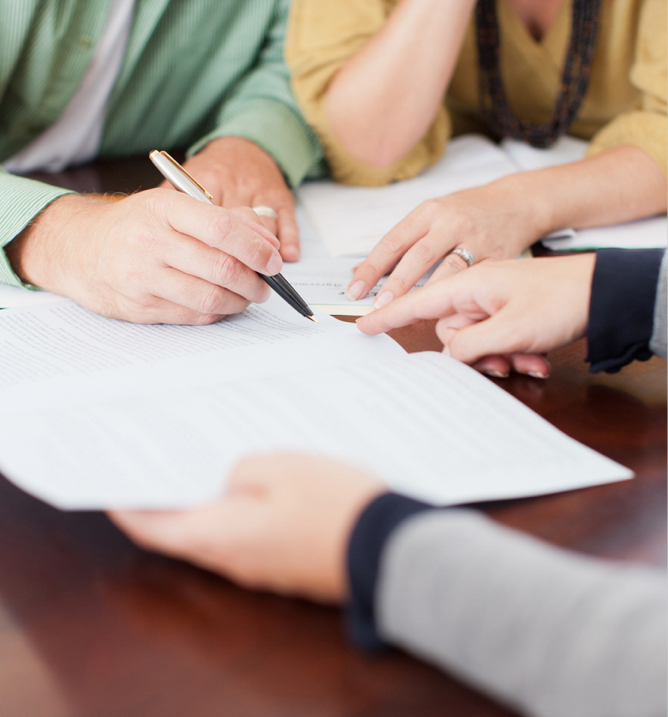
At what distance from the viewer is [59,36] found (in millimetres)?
1125

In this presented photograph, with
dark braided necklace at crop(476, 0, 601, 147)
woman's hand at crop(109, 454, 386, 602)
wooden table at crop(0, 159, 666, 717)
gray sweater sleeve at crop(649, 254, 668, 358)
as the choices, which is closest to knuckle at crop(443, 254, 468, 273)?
gray sweater sleeve at crop(649, 254, 668, 358)

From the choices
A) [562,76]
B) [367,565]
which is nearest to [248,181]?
[562,76]

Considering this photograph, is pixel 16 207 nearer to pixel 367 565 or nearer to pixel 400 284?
pixel 400 284

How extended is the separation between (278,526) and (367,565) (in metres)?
0.05

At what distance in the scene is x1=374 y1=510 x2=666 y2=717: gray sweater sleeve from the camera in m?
0.26

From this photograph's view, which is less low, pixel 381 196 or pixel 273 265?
pixel 273 265

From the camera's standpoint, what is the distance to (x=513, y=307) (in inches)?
22.8

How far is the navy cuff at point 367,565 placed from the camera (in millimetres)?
318

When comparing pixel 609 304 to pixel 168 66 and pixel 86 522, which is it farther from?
pixel 168 66

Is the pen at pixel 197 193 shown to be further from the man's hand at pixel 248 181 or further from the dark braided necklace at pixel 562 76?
the dark braided necklace at pixel 562 76

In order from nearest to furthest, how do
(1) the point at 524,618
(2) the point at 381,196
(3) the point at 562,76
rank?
(1) the point at 524,618, (2) the point at 381,196, (3) the point at 562,76

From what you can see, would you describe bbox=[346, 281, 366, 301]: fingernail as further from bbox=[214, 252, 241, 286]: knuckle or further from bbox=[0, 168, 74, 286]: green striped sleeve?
bbox=[0, 168, 74, 286]: green striped sleeve

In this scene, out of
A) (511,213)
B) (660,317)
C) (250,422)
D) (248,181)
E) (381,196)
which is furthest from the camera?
(381,196)

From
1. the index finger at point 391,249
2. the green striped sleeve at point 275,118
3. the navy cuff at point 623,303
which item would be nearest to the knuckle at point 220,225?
the index finger at point 391,249
